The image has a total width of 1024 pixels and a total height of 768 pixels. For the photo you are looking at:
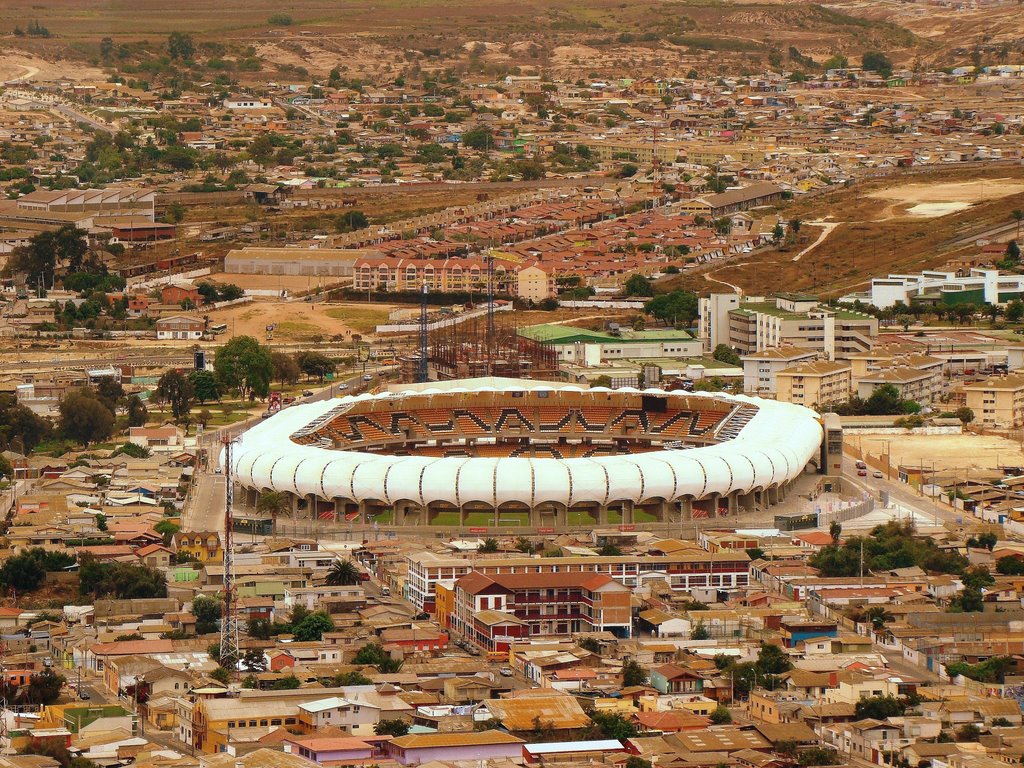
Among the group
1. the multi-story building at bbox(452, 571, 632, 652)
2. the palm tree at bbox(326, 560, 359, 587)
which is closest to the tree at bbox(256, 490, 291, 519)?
the palm tree at bbox(326, 560, 359, 587)

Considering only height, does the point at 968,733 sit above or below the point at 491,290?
below

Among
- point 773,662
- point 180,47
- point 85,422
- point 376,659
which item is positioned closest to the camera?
point 773,662

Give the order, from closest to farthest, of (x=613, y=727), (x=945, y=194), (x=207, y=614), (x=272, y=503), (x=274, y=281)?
(x=613, y=727) → (x=207, y=614) → (x=272, y=503) → (x=274, y=281) → (x=945, y=194)

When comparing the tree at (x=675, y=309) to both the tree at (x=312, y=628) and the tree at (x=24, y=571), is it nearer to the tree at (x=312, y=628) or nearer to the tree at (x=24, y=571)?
the tree at (x=24, y=571)

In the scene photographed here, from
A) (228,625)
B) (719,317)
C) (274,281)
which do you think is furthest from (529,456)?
(274,281)

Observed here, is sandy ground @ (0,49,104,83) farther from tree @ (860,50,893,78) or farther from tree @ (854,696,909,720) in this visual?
tree @ (854,696,909,720)

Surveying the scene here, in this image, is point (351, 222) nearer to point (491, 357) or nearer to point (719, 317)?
point (719, 317)

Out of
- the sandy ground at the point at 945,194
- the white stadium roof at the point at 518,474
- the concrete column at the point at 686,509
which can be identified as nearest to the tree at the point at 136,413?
the white stadium roof at the point at 518,474

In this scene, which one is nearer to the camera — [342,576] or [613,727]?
[613,727]
